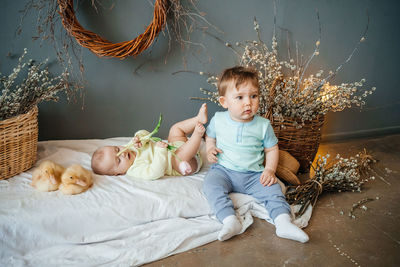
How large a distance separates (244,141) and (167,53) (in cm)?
101

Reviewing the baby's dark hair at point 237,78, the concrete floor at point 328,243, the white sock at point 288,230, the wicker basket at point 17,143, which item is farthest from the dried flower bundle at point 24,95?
the white sock at point 288,230

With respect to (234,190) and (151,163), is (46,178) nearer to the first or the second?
(151,163)

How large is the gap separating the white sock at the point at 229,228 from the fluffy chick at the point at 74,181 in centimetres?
80

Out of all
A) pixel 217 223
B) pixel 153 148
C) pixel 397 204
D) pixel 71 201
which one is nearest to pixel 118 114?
pixel 153 148

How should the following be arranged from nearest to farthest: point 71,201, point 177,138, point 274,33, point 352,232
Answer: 1. point 71,201
2. point 352,232
3. point 177,138
4. point 274,33

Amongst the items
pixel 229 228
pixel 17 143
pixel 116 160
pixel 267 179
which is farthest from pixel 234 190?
pixel 17 143

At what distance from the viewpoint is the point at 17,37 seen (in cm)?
207

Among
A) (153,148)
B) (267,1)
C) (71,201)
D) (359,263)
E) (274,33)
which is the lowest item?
(359,263)

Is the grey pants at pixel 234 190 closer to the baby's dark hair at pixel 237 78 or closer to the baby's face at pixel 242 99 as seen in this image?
the baby's face at pixel 242 99

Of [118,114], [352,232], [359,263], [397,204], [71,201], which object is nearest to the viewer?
[359,263]

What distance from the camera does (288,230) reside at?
1622 millimetres

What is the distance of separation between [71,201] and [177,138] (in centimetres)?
84

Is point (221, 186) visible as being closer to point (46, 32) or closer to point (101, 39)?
point (101, 39)

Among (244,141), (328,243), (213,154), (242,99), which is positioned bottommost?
(328,243)
